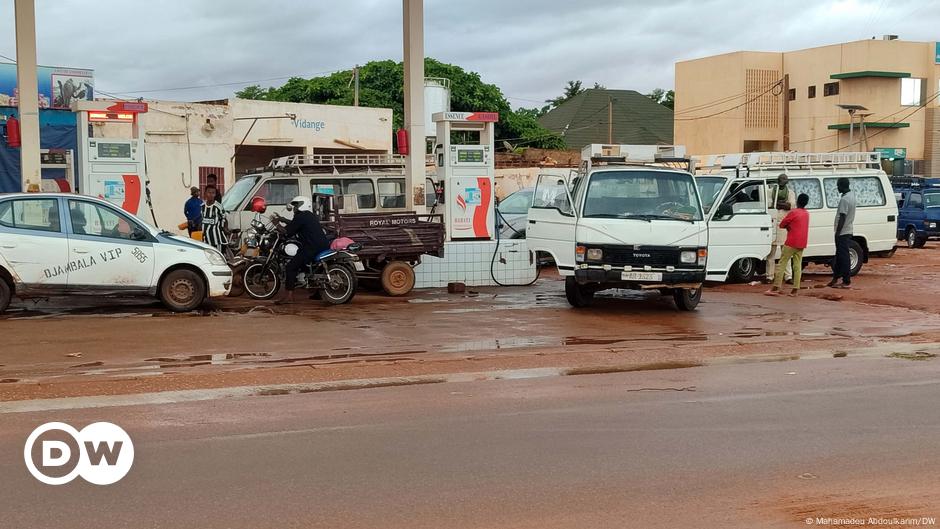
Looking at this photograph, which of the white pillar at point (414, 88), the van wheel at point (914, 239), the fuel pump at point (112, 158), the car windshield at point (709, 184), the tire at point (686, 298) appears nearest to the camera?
the tire at point (686, 298)

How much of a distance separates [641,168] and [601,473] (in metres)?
8.94

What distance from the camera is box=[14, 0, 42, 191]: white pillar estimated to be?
606 inches

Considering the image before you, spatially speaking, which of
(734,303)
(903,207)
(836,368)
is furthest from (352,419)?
(903,207)

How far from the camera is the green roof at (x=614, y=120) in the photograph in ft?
207

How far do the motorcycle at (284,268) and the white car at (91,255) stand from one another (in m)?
1.33

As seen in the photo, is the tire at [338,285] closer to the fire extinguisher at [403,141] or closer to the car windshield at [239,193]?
the car windshield at [239,193]

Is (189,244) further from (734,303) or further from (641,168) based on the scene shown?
(734,303)

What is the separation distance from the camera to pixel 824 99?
54.0 m

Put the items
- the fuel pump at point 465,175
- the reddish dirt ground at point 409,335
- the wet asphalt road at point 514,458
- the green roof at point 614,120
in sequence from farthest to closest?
Answer: the green roof at point 614,120, the fuel pump at point 465,175, the reddish dirt ground at point 409,335, the wet asphalt road at point 514,458

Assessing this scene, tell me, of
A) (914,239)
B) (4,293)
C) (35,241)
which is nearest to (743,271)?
(35,241)

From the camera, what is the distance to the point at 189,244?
44.9 ft

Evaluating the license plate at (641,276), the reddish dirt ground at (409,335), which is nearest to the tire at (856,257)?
the reddish dirt ground at (409,335)

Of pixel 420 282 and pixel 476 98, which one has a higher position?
pixel 476 98

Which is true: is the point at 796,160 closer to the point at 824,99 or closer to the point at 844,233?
the point at 844,233
